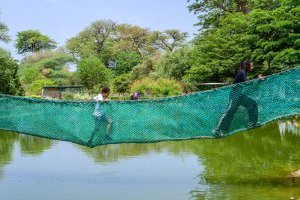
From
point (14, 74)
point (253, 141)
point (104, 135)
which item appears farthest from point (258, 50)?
point (104, 135)

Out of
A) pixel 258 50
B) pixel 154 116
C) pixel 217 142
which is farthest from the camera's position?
pixel 258 50

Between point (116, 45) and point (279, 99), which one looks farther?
point (116, 45)

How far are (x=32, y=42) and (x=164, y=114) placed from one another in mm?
82944

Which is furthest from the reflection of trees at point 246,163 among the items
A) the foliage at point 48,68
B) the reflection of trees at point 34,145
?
the foliage at point 48,68

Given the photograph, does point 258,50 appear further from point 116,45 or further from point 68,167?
point 116,45

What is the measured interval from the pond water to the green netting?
779mm

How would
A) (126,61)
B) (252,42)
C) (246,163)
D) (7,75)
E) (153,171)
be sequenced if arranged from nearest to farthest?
(153,171) → (246,163) → (252,42) → (7,75) → (126,61)

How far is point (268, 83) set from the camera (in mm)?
7555

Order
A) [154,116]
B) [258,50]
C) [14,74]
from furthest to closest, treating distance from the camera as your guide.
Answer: [14,74] → [258,50] → [154,116]

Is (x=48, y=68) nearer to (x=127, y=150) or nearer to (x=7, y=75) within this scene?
(x=7, y=75)

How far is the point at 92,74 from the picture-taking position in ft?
192

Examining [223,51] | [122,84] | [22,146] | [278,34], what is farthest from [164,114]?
[122,84]

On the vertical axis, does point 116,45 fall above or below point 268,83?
above

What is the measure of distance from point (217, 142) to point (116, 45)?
60.9m
